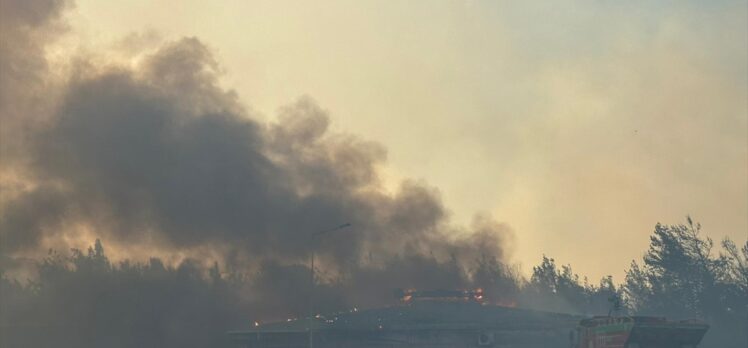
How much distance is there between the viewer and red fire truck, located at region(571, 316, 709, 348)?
5406cm

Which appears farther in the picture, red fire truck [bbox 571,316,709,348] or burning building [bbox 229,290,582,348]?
burning building [bbox 229,290,582,348]

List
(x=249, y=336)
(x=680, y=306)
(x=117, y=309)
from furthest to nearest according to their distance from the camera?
(x=680, y=306), (x=117, y=309), (x=249, y=336)

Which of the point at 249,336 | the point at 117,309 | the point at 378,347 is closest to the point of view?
the point at 249,336

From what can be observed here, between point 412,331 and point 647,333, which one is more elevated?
point 412,331

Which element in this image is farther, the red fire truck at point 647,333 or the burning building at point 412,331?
the burning building at point 412,331

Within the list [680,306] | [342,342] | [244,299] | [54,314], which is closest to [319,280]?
[244,299]

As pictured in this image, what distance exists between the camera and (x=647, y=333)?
178ft

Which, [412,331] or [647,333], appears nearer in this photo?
[647,333]

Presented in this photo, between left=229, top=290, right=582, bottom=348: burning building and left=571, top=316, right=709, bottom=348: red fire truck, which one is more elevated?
left=229, top=290, right=582, bottom=348: burning building

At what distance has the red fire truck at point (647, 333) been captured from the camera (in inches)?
2128

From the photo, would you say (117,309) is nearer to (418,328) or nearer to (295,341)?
(295,341)

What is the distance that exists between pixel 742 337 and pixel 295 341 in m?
65.0

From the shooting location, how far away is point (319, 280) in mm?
130375

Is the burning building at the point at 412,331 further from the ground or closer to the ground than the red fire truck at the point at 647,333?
further from the ground
